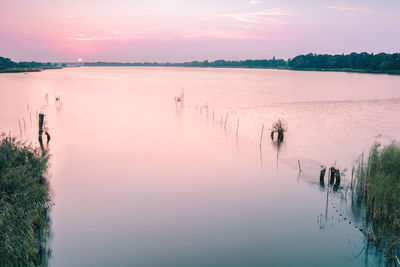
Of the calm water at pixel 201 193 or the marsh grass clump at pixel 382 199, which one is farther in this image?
the calm water at pixel 201 193

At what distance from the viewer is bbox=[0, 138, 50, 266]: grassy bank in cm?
1115

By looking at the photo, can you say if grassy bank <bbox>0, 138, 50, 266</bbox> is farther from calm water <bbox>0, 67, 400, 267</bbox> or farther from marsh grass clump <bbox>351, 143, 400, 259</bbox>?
marsh grass clump <bbox>351, 143, 400, 259</bbox>

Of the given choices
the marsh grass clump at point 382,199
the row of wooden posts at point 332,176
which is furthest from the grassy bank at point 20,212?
the row of wooden posts at point 332,176

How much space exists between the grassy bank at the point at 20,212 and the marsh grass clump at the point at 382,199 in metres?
15.2

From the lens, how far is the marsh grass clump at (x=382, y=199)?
13.8m

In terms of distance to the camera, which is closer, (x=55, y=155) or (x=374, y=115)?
(x=55, y=155)

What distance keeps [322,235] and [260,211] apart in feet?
12.6

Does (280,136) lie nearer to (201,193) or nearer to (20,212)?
(201,193)

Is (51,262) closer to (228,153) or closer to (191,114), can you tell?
(228,153)

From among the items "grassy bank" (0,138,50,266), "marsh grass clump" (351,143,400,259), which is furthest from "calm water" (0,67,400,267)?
"grassy bank" (0,138,50,266)

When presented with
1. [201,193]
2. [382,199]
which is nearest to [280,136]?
[201,193]

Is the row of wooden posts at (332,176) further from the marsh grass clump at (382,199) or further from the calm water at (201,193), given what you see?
the marsh grass clump at (382,199)

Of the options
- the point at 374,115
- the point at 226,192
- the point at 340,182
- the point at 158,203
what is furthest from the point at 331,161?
the point at 374,115

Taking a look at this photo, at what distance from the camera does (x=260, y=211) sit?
707 inches
